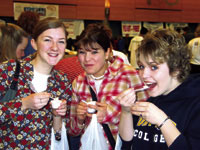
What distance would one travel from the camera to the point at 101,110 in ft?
5.78

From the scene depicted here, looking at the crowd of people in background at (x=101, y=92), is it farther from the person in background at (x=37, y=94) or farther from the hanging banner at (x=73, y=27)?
the hanging banner at (x=73, y=27)

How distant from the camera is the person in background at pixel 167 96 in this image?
1274 mm

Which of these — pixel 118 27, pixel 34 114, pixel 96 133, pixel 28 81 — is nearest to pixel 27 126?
pixel 34 114

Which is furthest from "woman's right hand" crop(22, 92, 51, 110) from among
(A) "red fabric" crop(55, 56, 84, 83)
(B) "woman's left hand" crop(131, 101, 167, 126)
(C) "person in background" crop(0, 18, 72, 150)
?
(A) "red fabric" crop(55, 56, 84, 83)

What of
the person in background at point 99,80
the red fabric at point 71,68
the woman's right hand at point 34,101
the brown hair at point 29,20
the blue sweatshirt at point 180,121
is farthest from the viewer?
the brown hair at point 29,20

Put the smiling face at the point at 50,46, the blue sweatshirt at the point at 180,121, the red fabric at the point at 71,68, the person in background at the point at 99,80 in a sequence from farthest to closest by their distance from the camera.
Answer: the red fabric at the point at 71,68 < the person in background at the point at 99,80 < the smiling face at the point at 50,46 < the blue sweatshirt at the point at 180,121

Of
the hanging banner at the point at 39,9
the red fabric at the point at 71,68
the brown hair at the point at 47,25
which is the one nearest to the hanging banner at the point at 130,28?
the hanging banner at the point at 39,9

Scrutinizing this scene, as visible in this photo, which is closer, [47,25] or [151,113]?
[151,113]

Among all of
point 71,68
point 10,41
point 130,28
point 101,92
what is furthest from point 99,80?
point 130,28

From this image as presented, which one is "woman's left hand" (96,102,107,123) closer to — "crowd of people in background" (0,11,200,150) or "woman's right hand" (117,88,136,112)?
"crowd of people in background" (0,11,200,150)

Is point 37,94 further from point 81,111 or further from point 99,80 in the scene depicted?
point 99,80

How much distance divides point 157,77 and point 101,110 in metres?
0.56

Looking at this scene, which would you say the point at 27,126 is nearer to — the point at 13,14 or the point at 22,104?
the point at 22,104

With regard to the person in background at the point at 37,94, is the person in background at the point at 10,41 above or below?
above
